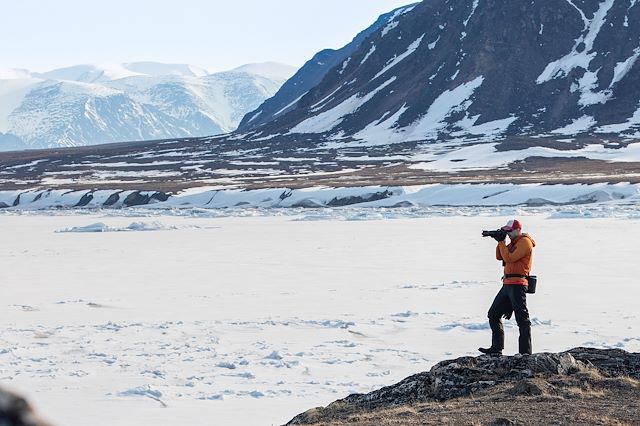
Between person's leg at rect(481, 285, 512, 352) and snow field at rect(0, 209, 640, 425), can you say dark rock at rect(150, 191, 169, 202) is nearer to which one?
snow field at rect(0, 209, 640, 425)

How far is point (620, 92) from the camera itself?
432ft

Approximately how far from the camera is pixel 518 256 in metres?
11.3

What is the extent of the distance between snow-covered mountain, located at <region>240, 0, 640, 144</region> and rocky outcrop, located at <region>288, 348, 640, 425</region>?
368 ft

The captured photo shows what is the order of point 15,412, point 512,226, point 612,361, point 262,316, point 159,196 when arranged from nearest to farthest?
point 15,412 < point 612,361 < point 512,226 < point 262,316 < point 159,196

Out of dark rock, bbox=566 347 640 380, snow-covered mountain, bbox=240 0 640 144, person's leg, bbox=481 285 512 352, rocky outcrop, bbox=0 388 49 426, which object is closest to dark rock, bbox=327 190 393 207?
person's leg, bbox=481 285 512 352

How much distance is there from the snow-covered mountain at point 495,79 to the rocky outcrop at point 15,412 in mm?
121689

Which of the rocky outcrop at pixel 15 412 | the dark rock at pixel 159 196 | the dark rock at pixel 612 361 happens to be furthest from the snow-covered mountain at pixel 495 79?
the rocky outcrop at pixel 15 412

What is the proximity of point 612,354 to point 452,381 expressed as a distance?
229cm

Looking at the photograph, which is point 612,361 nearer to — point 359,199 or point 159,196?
point 359,199

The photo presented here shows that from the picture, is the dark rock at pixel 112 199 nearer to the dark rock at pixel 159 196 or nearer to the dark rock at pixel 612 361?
the dark rock at pixel 159 196

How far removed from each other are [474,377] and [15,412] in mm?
9243

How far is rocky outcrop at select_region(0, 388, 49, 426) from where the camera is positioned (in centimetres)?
185

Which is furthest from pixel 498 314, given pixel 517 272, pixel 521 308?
pixel 517 272

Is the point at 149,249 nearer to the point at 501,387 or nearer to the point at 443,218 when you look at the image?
the point at 443,218
